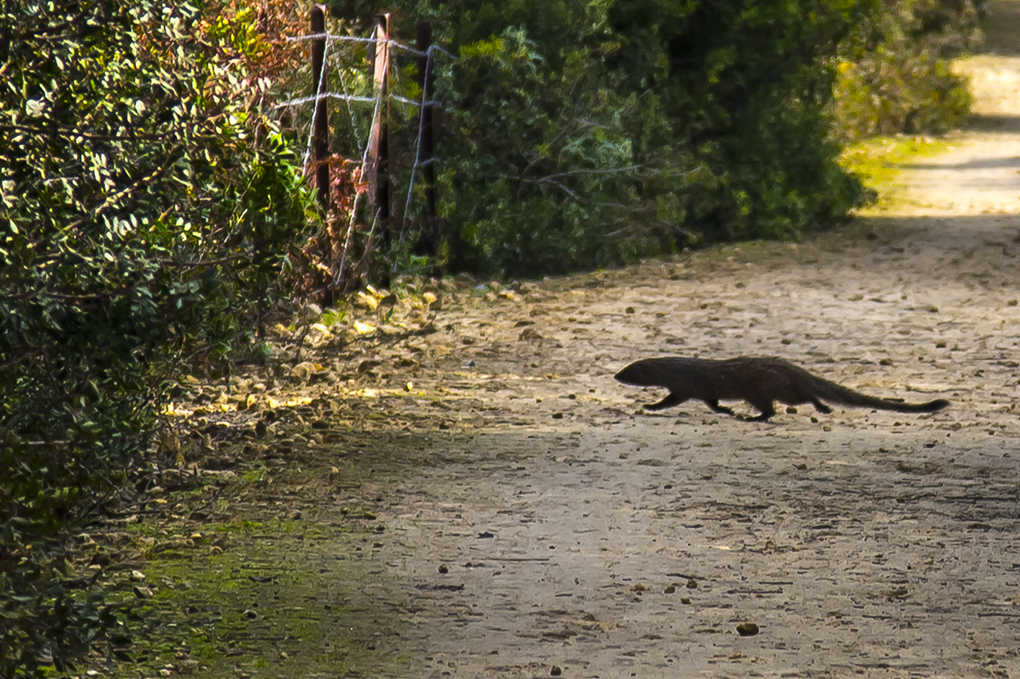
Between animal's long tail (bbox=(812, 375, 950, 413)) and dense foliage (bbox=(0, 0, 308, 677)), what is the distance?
340 centimetres

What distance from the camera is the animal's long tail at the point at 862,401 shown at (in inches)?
288

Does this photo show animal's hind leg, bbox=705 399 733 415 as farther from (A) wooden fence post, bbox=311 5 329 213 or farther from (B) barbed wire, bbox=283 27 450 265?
(A) wooden fence post, bbox=311 5 329 213

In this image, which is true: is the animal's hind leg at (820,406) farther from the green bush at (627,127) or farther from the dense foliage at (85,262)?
the green bush at (627,127)

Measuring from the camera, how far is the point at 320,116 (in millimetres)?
9562

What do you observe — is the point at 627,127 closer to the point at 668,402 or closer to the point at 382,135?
the point at 382,135

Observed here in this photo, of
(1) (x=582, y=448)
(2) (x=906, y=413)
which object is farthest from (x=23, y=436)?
(2) (x=906, y=413)

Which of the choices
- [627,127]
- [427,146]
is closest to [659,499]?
[427,146]

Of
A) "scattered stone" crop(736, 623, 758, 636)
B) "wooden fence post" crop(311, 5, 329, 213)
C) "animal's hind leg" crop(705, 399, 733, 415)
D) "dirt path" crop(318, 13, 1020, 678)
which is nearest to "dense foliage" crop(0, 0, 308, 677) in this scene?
"dirt path" crop(318, 13, 1020, 678)

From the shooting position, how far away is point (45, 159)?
393 centimetres

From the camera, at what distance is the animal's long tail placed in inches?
288

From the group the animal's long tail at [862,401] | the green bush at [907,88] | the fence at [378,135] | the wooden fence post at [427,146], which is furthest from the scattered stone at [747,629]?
the green bush at [907,88]

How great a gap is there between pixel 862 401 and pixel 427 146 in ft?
19.5

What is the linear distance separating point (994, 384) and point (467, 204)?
5839 millimetres

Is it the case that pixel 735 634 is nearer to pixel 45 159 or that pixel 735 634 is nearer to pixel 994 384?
pixel 45 159
